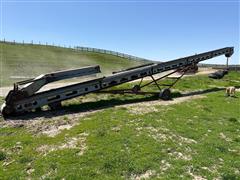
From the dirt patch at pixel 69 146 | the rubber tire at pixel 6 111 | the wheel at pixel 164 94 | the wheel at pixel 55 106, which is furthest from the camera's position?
the wheel at pixel 164 94

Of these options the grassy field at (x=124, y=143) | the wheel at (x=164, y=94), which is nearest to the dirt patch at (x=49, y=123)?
the grassy field at (x=124, y=143)

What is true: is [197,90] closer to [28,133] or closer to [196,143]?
[196,143]

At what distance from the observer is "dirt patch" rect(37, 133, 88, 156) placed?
397 inches

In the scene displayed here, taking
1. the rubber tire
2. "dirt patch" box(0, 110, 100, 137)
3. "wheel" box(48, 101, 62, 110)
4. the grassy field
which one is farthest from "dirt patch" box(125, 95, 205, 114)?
the rubber tire

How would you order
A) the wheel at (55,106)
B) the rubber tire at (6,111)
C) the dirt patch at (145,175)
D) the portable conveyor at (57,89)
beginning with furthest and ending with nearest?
the wheel at (55,106), the portable conveyor at (57,89), the rubber tire at (6,111), the dirt patch at (145,175)

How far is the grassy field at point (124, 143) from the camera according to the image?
8.70m

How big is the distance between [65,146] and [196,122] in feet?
22.3

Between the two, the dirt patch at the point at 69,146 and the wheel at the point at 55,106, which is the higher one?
the wheel at the point at 55,106

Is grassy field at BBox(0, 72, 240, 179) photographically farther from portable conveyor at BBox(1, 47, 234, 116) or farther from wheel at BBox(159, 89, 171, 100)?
wheel at BBox(159, 89, 171, 100)

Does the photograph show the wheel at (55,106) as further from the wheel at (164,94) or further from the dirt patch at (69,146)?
the wheel at (164,94)

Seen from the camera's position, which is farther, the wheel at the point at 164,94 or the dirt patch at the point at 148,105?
the wheel at the point at 164,94

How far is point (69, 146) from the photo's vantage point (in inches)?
411

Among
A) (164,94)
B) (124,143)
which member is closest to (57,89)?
(124,143)

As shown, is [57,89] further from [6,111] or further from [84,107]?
[6,111]
